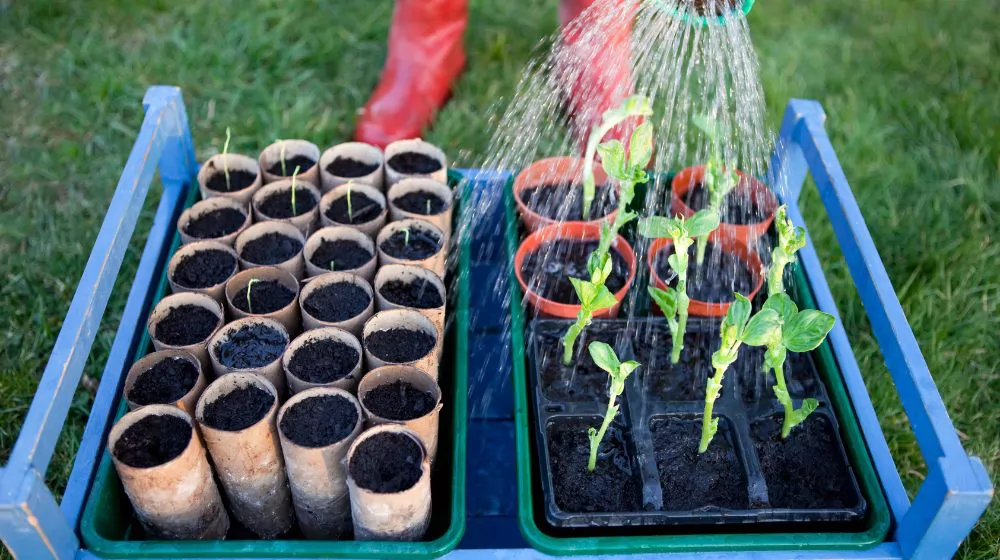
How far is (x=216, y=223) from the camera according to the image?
1847mm

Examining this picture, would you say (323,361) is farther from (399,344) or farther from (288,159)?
(288,159)

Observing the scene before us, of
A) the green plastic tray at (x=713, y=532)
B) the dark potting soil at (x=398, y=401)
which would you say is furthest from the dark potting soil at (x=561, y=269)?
the dark potting soil at (x=398, y=401)

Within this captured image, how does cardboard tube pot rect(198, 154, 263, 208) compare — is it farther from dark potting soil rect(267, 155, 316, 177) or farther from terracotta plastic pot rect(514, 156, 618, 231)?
terracotta plastic pot rect(514, 156, 618, 231)

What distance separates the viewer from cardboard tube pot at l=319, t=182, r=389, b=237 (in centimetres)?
186

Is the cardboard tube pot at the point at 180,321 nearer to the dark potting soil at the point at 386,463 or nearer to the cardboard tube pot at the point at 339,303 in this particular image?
the cardboard tube pot at the point at 339,303

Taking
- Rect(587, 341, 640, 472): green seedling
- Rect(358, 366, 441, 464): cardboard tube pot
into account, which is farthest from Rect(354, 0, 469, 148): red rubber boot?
Rect(587, 341, 640, 472): green seedling

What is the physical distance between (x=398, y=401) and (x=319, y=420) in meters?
0.15

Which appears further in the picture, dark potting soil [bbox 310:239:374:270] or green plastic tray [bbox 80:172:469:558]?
dark potting soil [bbox 310:239:374:270]

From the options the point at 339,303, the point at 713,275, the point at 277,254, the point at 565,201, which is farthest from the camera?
the point at 565,201

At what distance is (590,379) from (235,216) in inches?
32.1

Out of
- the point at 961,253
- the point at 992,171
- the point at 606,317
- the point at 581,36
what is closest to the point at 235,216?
the point at 606,317

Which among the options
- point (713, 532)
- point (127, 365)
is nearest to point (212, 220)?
point (127, 365)

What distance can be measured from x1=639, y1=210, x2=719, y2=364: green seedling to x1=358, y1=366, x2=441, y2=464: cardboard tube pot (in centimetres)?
46

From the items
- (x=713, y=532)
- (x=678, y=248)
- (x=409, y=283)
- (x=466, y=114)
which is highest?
(x=678, y=248)
